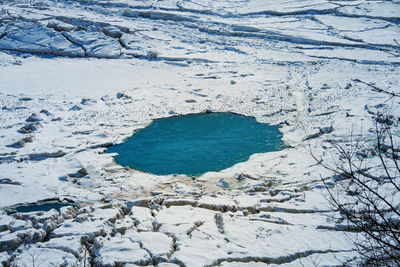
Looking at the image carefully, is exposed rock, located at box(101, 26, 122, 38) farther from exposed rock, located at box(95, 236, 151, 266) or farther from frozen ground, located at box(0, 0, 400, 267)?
exposed rock, located at box(95, 236, 151, 266)

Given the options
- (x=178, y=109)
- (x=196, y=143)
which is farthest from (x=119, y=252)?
(x=178, y=109)

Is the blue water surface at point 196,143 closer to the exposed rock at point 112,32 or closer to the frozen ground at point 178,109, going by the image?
the frozen ground at point 178,109

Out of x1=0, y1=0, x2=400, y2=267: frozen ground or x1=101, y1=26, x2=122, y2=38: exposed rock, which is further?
x1=101, y1=26, x2=122, y2=38: exposed rock

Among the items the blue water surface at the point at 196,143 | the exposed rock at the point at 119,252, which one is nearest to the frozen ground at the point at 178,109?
the exposed rock at the point at 119,252

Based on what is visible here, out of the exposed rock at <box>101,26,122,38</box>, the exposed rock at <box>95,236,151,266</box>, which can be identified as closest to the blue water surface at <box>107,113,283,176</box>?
the exposed rock at <box>95,236,151,266</box>

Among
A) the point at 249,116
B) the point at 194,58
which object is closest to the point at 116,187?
the point at 249,116

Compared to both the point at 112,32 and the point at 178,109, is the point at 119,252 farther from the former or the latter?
the point at 112,32

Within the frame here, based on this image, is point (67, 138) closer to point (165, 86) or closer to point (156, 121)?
point (156, 121)
